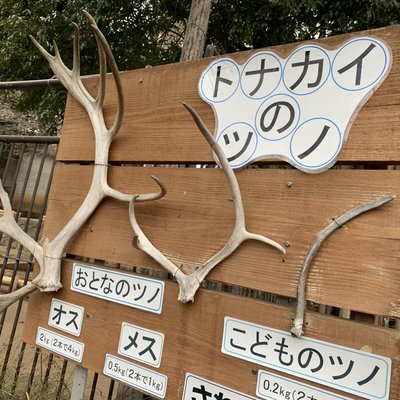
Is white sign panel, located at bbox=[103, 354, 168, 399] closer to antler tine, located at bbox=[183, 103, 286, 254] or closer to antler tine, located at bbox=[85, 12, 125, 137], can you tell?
antler tine, located at bbox=[183, 103, 286, 254]

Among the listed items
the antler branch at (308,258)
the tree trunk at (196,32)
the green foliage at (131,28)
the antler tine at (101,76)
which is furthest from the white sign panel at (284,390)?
the green foliage at (131,28)

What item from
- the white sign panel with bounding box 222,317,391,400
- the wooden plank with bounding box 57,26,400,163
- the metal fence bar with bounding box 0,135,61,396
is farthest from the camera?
the metal fence bar with bounding box 0,135,61,396

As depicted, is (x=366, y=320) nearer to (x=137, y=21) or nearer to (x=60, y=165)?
(x=60, y=165)

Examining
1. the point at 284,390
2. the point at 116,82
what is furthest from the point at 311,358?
the point at 116,82

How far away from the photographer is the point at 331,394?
1055 millimetres

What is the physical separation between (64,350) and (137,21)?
470 centimetres

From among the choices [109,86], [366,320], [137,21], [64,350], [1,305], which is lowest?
[64,350]

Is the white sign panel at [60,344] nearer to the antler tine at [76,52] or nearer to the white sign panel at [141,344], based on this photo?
the white sign panel at [141,344]

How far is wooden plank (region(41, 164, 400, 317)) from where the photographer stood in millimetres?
1061

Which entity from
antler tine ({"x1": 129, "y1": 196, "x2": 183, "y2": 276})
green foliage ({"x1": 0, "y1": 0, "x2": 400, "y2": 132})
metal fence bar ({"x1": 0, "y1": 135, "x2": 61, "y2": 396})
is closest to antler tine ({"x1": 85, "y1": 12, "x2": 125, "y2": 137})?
antler tine ({"x1": 129, "y1": 196, "x2": 183, "y2": 276})

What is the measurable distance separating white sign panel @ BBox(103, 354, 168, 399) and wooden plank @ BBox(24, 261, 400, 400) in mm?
23

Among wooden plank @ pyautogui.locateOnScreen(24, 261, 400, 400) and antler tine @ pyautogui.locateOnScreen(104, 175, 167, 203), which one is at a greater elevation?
antler tine @ pyautogui.locateOnScreen(104, 175, 167, 203)

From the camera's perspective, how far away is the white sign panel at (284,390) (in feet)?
3.50

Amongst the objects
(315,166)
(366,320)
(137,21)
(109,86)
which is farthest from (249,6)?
(366,320)
